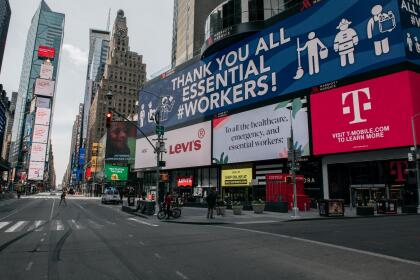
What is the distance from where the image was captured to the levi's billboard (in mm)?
30375

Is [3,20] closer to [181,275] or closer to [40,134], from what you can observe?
[40,134]

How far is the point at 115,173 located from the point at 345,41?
8423cm

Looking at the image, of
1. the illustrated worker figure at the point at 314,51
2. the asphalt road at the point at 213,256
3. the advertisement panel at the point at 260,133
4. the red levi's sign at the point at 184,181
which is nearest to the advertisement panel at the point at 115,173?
the red levi's sign at the point at 184,181

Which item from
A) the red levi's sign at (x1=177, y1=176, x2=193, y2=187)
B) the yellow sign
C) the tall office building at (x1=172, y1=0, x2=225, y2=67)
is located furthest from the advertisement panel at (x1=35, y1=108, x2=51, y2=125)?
the yellow sign

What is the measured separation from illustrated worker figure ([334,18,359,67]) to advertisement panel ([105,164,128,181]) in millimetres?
Answer: 82947

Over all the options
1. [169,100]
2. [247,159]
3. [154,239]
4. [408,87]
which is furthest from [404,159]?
[169,100]

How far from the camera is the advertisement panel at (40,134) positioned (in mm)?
175625

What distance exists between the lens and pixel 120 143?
4488 inches

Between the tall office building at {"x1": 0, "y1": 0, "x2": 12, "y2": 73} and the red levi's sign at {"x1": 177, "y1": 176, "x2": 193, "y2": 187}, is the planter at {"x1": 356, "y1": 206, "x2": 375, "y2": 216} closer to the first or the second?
the red levi's sign at {"x1": 177, "y1": 176, "x2": 193, "y2": 187}

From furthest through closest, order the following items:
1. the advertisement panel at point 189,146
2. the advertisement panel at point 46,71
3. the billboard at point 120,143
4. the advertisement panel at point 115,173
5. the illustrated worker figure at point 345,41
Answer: the advertisement panel at point 46,71 < the billboard at point 120,143 < the advertisement panel at point 115,173 < the advertisement panel at point 189,146 < the illustrated worker figure at point 345,41

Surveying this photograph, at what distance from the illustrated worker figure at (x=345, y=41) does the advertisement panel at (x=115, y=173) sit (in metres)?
82.9

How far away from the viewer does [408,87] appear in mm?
30234

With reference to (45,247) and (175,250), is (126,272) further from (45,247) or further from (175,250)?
(45,247)

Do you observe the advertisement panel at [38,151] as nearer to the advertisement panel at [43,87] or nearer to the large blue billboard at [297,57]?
the advertisement panel at [43,87]
